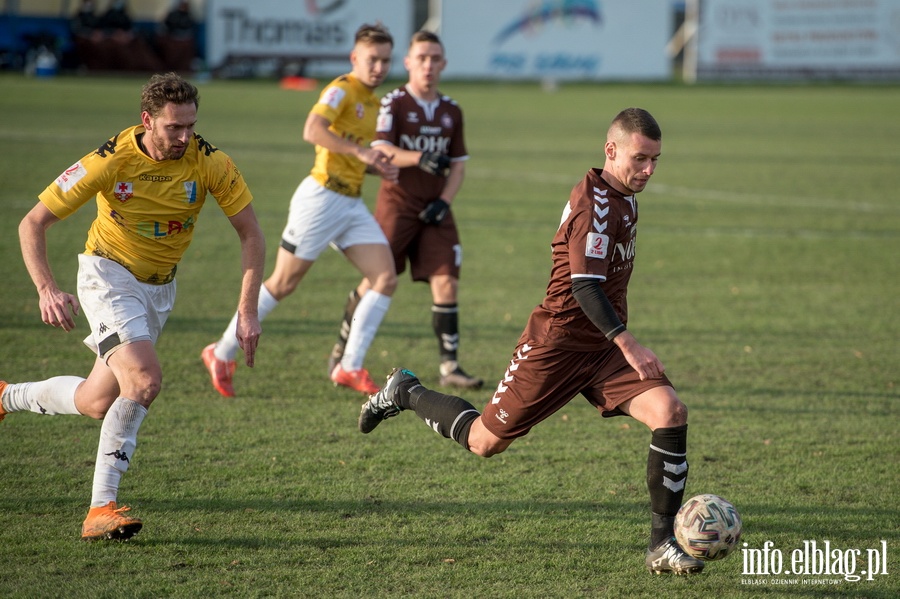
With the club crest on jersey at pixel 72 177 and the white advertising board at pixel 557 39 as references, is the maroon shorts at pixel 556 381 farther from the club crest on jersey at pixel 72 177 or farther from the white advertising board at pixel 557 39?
the white advertising board at pixel 557 39

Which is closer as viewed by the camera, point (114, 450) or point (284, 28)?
point (114, 450)

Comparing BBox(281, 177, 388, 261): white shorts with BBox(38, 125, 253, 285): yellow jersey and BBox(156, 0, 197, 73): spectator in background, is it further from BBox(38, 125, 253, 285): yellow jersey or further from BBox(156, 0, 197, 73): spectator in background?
BBox(156, 0, 197, 73): spectator in background

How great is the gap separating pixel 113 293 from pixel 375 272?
260 cm

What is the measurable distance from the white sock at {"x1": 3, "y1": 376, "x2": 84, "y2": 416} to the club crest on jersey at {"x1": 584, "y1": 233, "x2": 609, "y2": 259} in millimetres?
2562

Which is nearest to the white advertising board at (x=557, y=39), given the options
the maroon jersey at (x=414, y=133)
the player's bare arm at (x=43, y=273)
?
the maroon jersey at (x=414, y=133)

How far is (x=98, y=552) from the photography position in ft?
14.5

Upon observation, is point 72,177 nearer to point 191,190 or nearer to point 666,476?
point 191,190

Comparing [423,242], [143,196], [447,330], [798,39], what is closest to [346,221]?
[423,242]

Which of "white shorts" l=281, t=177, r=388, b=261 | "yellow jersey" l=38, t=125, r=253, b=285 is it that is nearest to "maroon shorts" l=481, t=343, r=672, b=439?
"yellow jersey" l=38, t=125, r=253, b=285

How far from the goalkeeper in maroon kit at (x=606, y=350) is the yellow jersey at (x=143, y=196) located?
1.59 m

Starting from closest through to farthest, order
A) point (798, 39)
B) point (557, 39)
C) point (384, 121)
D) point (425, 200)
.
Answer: point (384, 121) < point (425, 200) < point (557, 39) < point (798, 39)

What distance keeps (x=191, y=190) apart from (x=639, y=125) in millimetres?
2132

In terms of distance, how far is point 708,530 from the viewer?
426cm

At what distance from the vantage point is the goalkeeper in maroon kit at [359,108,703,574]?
438 cm
